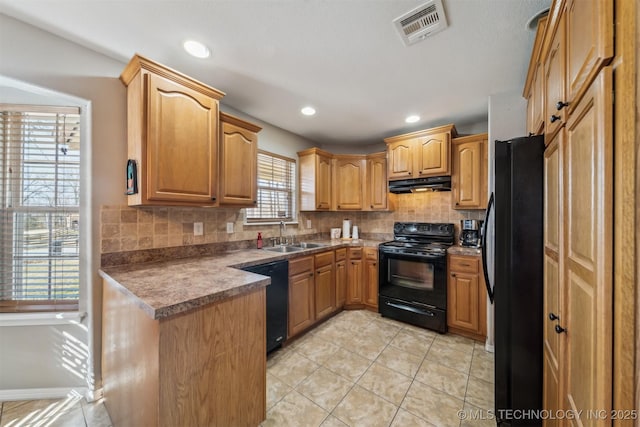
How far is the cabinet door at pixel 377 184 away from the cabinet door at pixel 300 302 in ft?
4.96

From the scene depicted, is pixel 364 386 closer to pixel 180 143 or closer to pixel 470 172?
pixel 180 143

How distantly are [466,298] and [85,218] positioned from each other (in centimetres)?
347

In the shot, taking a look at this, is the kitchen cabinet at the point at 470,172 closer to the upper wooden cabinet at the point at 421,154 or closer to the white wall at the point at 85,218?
the upper wooden cabinet at the point at 421,154

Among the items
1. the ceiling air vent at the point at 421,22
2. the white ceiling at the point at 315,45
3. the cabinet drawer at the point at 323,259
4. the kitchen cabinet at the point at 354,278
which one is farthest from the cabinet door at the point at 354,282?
the ceiling air vent at the point at 421,22

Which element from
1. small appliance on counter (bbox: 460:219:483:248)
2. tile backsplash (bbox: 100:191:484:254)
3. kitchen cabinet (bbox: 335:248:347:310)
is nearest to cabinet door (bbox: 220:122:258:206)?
A: tile backsplash (bbox: 100:191:484:254)

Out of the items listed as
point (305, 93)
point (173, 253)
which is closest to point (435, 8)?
point (305, 93)

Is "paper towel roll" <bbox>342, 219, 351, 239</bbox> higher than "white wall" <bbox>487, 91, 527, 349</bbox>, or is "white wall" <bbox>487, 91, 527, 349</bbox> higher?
"white wall" <bbox>487, 91, 527, 349</bbox>

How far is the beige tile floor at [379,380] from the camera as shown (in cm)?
159

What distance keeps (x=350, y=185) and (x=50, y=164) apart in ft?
10.3

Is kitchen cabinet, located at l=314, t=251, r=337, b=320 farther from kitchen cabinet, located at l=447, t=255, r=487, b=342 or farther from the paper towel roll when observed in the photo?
kitchen cabinet, located at l=447, t=255, r=487, b=342

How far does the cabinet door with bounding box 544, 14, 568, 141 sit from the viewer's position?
3.23 ft

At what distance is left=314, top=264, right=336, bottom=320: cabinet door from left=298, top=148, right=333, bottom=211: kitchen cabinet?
0.94 meters

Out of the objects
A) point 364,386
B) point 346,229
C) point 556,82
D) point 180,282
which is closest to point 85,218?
point 180,282

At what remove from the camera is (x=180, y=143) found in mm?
1815
